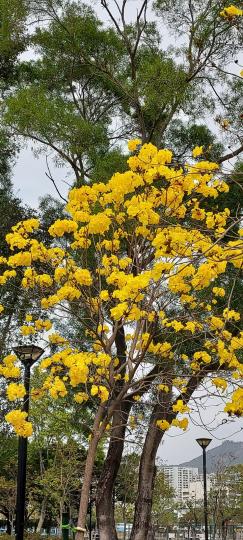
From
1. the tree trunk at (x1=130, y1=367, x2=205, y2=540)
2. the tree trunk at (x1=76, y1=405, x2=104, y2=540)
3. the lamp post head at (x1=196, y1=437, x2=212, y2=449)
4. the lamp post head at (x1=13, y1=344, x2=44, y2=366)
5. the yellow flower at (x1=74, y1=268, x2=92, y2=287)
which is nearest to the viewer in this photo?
the tree trunk at (x1=76, y1=405, x2=104, y2=540)

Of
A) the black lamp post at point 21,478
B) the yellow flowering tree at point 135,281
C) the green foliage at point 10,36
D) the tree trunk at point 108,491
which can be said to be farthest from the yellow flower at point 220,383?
the green foliage at point 10,36

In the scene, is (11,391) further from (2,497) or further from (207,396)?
(2,497)

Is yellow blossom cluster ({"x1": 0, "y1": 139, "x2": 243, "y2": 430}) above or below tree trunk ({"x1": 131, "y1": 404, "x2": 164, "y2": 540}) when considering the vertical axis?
above

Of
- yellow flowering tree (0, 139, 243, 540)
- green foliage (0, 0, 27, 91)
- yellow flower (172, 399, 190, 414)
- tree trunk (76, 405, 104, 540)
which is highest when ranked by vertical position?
green foliage (0, 0, 27, 91)

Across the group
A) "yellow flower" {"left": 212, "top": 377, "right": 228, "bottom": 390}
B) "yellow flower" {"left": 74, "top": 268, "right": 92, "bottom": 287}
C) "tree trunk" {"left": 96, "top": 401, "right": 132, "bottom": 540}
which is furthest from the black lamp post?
"yellow flower" {"left": 212, "top": 377, "right": 228, "bottom": 390}

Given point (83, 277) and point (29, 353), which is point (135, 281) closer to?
point (83, 277)

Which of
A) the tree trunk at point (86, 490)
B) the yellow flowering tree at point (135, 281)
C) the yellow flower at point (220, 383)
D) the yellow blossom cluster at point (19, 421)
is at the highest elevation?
the yellow flowering tree at point (135, 281)

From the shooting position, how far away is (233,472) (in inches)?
1014

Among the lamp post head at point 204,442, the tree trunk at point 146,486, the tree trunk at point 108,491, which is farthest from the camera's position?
the lamp post head at point 204,442

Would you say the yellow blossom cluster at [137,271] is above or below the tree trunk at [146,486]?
above

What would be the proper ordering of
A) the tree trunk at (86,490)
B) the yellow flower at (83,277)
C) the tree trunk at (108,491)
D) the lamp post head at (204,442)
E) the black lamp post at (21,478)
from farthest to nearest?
the lamp post head at (204,442) → the tree trunk at (108,491) → the black lamp post at (21,478) → the yellow flower at (83,277) → the tree trunk at (86,490)

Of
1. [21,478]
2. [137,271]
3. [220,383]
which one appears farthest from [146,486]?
[137,271]

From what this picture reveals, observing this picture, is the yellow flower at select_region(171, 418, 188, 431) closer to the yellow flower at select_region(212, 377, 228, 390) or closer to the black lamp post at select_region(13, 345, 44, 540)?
the yellow flower at select_region(212, 377, 228, 390)

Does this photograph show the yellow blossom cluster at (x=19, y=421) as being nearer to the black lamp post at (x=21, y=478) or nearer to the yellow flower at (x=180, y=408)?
the yellow flower at (x=180, y=408)
